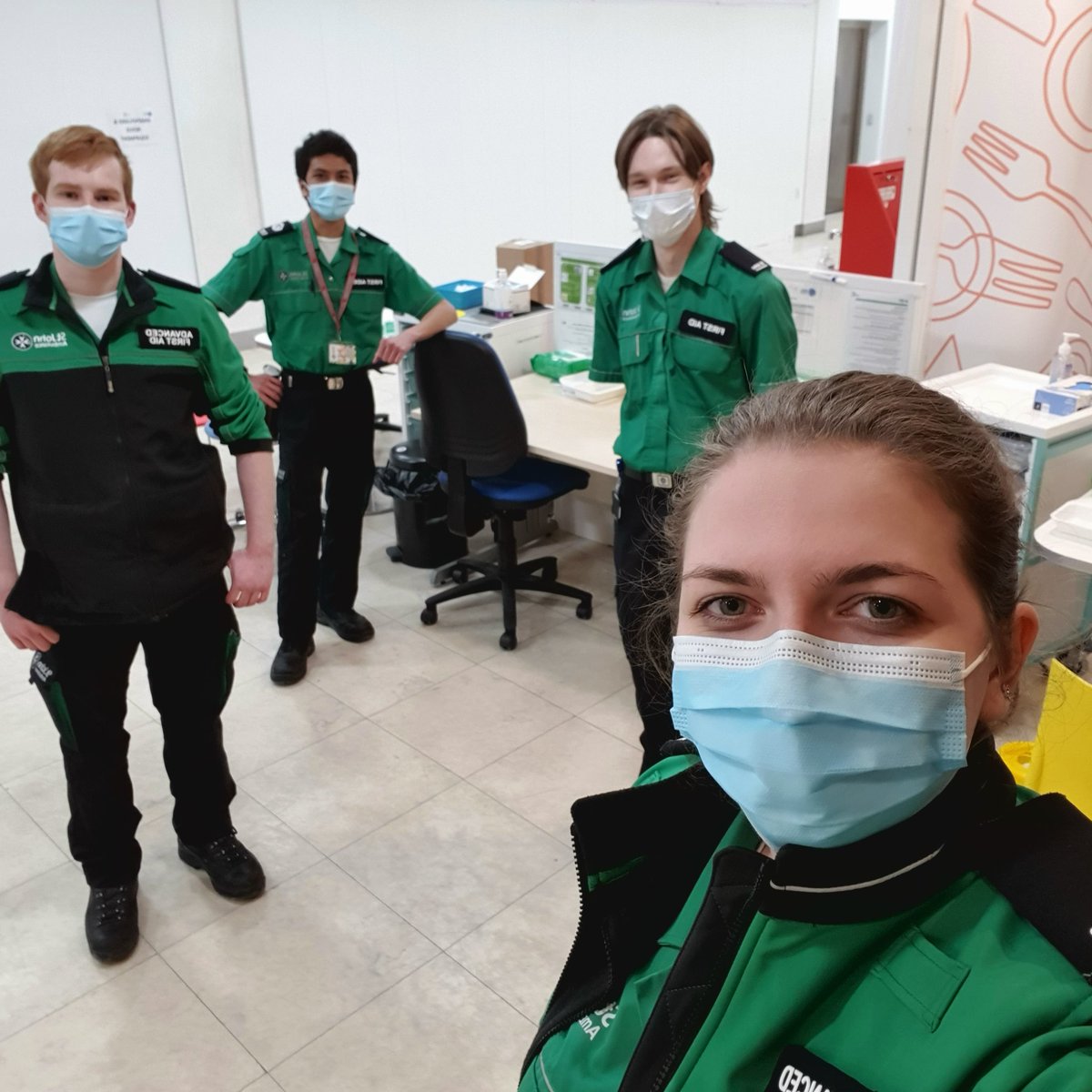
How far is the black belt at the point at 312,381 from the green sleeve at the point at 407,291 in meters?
0.33

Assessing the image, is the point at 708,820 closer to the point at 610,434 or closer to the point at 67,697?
the point at 67,697

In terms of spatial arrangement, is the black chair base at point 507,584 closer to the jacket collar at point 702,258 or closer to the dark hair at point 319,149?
the dark hair at point 319,149

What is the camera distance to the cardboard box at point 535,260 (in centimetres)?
455

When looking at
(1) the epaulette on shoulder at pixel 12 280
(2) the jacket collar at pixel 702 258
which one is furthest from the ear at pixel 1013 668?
(1) the epaulette on shoulder at pixel 12 280

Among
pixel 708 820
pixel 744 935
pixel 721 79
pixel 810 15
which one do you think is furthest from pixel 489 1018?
pixel 810 15

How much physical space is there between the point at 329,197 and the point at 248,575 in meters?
1.56

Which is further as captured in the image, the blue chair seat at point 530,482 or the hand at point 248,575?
the blue chair seat at point 530,482

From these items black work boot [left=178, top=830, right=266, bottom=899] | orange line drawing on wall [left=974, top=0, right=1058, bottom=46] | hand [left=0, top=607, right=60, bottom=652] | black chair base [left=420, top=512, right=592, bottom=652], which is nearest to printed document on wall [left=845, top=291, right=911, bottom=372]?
orange line drawing on wall [left=974, top=0, right=1058, bottom=46]

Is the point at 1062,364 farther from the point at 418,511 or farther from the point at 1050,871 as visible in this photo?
the point at 1050,871

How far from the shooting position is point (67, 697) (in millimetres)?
2248

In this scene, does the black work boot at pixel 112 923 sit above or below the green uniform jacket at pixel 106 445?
below

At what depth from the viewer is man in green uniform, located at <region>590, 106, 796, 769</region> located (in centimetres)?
257

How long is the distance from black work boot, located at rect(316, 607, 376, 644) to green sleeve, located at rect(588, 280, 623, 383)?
1.35 metres

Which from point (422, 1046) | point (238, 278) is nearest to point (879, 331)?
point (238, 278)
